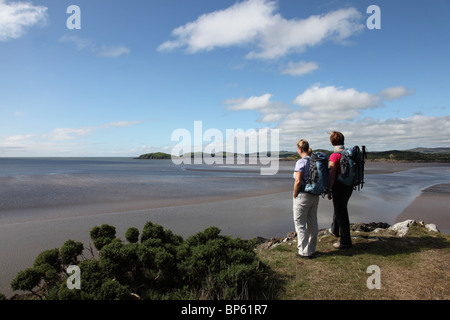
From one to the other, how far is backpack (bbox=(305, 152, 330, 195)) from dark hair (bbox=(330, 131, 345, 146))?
0.77 m

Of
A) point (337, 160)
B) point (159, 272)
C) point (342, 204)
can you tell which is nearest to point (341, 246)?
point (342, 204)

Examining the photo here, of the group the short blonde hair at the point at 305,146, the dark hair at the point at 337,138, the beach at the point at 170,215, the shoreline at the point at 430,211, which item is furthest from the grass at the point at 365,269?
the shoreline at the point at 430,211

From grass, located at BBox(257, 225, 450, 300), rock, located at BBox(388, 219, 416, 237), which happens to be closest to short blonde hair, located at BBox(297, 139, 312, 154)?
grass, located at BBox(257, 225, 450, 300)

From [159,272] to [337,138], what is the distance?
493 cm

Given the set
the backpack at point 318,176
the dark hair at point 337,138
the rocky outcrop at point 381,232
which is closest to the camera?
the backpack at point 318,176

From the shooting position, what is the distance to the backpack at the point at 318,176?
6.19m

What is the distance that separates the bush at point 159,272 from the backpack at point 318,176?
194 centimetres

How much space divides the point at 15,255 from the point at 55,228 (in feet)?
11.6

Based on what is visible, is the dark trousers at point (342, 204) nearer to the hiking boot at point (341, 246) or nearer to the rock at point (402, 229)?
the hiking boot at point (341, 246)

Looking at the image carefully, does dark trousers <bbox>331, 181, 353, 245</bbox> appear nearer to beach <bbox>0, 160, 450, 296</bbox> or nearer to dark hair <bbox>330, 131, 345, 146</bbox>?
dark hair <bbox>330, 131, 345, 146</bbox>

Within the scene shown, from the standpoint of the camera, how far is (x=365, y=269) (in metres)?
6.01
